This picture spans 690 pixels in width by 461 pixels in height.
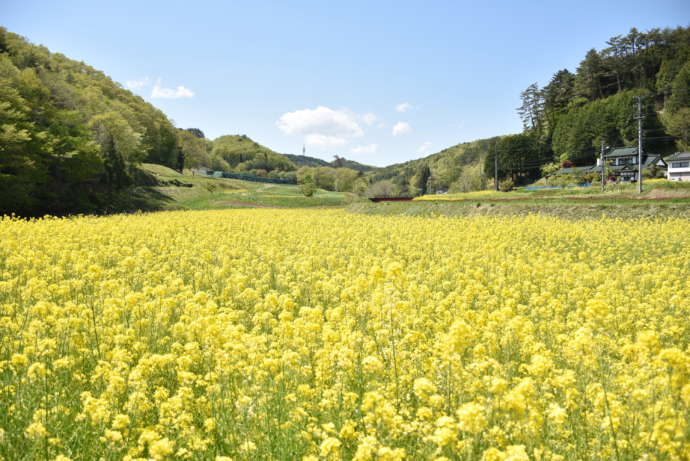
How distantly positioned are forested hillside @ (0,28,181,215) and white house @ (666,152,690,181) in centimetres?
9227

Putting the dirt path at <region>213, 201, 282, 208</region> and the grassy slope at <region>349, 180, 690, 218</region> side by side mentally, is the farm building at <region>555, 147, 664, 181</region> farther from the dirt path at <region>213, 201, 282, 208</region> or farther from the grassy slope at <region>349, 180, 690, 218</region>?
the dirt path at <region>213, 201, 282, 208</region>

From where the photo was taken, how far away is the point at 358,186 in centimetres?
12388

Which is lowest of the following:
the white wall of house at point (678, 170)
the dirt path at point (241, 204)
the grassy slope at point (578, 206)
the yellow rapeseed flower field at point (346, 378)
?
Result: the yellow rapeseed flower field at point (346, 378)

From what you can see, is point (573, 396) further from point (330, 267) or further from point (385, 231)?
point (385, 231)

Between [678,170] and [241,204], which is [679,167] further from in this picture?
[241,204]

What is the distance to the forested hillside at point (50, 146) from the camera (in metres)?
32.2

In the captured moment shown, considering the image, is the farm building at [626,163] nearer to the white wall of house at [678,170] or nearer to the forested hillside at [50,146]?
the white wall of house at [678,170]

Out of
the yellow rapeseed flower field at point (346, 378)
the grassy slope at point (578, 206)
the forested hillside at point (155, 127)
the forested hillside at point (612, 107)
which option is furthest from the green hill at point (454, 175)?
the yellow rapeseed flower field at point (346, 378)

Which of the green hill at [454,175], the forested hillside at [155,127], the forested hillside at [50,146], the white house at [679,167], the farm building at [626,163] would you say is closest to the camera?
the forested hillside at [50,146]

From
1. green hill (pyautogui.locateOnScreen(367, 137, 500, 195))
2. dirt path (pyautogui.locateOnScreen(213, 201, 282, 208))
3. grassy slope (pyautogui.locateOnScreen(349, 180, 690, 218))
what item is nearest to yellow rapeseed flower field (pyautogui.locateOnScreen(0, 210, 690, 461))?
grassy slope (pyautogui.locateOnScreen(349, 180, 690, 218))

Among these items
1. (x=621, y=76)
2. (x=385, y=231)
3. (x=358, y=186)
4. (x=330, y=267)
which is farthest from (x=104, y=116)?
(x=621, y=76)

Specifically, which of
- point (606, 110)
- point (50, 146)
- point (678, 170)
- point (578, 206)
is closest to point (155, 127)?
point (50, 146)

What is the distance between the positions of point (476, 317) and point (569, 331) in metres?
1.84

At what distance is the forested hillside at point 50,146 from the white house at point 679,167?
9227cm
